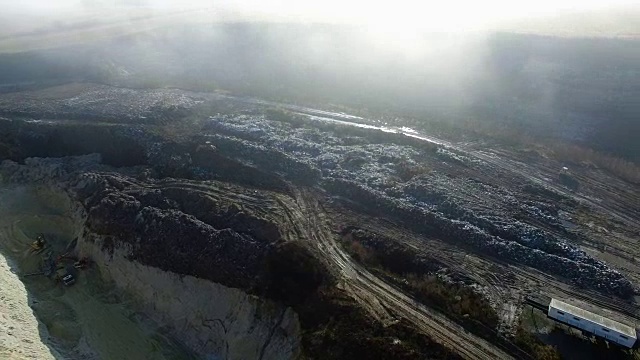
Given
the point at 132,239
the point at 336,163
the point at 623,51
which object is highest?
the point at 623,51

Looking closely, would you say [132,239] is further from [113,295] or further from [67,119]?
[67,119]

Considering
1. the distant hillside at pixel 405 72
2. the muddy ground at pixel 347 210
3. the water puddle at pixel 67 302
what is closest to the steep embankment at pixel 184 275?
the muddy ground at pixel 347 210

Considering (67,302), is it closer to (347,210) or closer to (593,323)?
(347,210)

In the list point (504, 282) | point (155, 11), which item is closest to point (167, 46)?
point (155, 11)

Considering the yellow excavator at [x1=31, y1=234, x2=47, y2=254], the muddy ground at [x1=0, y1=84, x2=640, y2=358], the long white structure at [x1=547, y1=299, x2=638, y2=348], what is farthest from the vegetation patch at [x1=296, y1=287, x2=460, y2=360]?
the yellow excavator at [x1=31, y1=234, x2=47, y2=254]

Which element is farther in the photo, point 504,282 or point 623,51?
point 623,51

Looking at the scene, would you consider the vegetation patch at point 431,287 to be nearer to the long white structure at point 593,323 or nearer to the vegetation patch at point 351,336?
the vegetation patch at point 351,336
